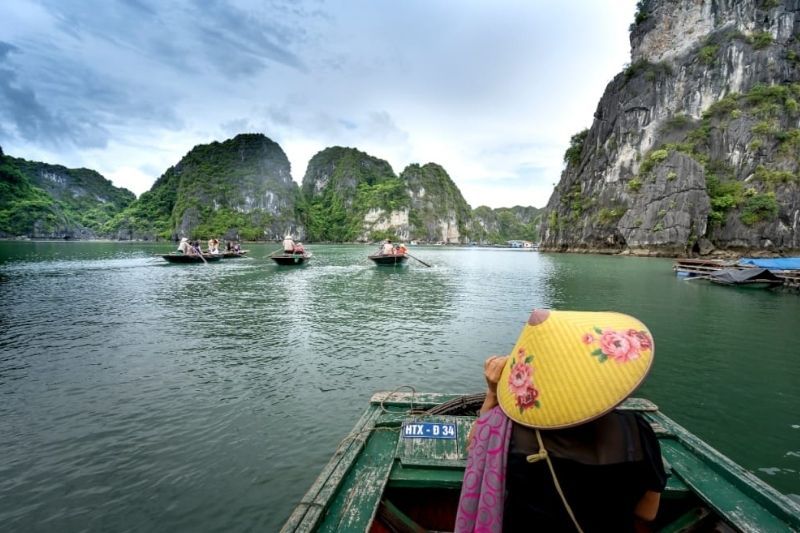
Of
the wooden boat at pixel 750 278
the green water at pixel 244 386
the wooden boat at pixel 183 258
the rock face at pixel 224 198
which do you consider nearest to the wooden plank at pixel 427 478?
the green water at pixel 244 386

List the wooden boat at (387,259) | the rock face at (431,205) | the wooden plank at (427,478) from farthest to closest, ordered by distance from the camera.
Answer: the rock face at (431,205)
the wooden boat at (387,259)
the wooden plank at (427,478)

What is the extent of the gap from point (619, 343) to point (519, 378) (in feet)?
1.41

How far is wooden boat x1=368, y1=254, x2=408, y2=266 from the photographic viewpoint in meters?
35.0

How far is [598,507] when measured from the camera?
4.91ft

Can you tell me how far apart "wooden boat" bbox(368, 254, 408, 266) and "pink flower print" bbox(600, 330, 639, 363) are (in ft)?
109

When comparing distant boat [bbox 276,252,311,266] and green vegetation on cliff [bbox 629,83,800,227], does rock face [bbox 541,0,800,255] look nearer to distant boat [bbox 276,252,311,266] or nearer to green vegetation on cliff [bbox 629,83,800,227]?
green vegetation on cliff [bbox 629,83,800,227]


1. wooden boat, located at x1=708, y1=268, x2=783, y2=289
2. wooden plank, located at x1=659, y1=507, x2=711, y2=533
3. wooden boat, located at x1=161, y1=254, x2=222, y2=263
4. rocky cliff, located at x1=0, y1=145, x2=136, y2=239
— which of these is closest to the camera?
wooden plank, located at x1=659, y1=507, x2=711, y2=533

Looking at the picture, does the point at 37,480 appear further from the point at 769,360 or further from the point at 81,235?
the point at 81,235

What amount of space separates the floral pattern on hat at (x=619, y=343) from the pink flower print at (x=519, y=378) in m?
0.27

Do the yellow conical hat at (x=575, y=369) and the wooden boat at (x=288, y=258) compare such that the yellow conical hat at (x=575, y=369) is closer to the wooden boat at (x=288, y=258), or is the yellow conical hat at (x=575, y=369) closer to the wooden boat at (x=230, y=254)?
the wooden boat at (x=288, y=258)

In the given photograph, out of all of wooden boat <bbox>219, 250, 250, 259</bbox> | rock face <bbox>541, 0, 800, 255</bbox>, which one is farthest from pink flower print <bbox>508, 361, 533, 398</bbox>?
rock face <bbox>541, 0, 800, 255</bbox>

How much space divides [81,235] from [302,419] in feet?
506

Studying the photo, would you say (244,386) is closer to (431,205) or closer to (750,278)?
(750,278)

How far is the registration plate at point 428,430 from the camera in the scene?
12.2 ft
